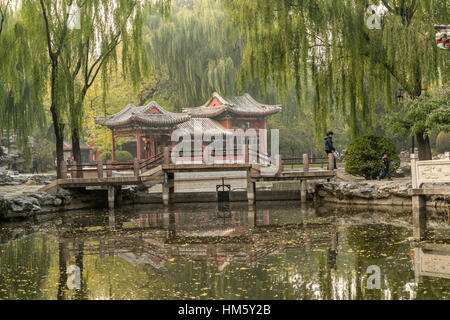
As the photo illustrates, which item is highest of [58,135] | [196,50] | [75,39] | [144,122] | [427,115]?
[196,50]

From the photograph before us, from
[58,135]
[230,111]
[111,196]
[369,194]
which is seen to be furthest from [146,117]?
[369,194]

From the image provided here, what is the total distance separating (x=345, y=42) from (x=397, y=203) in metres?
4.52

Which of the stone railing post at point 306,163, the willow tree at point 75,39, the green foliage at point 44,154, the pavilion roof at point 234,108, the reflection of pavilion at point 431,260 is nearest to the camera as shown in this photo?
the reflection of pavilion at point 431,260

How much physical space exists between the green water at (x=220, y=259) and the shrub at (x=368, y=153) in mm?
3360

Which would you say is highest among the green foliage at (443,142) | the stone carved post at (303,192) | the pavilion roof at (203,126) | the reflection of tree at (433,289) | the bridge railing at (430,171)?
the pavilion roof at (203,126)

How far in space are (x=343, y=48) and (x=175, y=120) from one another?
12.5 m

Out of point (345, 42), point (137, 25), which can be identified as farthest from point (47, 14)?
point (345, 42)

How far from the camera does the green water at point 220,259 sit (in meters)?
5.53

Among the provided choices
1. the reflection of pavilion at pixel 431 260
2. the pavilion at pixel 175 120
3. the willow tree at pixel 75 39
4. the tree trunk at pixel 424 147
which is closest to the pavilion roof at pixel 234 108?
the pavilion at pixel 175 120

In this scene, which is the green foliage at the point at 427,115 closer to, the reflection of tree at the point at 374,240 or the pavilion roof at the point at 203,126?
the reflection of tree at the point at 374,240

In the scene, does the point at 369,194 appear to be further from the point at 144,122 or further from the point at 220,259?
the point at 144,122

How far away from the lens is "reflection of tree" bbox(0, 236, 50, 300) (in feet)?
18.7

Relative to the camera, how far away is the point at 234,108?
27.6 meters

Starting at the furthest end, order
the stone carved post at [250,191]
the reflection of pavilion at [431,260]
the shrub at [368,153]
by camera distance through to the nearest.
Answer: the stone carved post at [250,191] → the shrub at [368,153] → the reflection of pavilion at [431,260]
